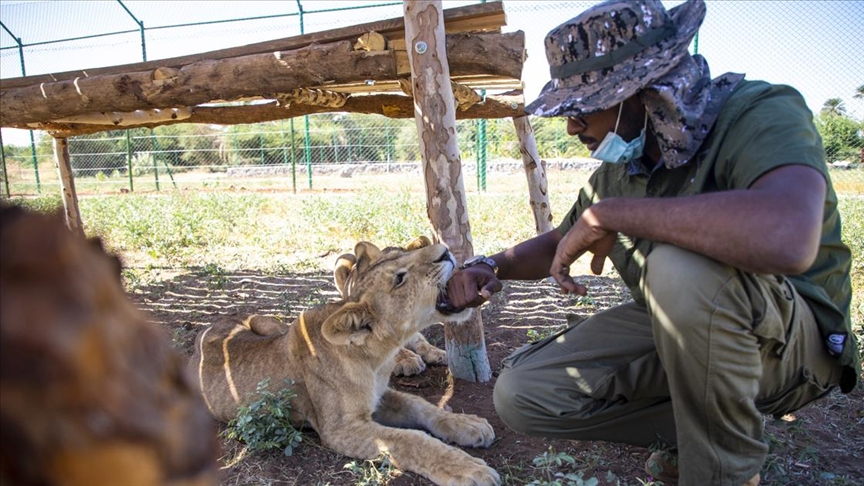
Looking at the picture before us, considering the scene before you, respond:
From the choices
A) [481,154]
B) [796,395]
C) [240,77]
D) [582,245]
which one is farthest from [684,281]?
[481,154]

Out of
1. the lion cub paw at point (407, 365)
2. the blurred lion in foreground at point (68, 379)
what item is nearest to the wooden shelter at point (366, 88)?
the lion cub paw at point (407, 365)

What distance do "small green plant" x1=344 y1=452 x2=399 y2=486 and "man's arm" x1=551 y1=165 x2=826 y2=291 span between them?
171 centimetres

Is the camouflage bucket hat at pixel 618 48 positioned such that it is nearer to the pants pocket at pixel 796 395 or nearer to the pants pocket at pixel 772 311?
the pants pocket at pixel 772 311

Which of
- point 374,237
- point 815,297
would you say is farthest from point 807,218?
point 374,237

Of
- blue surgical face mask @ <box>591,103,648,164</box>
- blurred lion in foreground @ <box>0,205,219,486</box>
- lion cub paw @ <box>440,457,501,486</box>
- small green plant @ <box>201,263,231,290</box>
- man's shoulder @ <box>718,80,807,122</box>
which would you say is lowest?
lion cub paw @ <box>440,457,501,486</box>

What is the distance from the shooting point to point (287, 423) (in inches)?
138

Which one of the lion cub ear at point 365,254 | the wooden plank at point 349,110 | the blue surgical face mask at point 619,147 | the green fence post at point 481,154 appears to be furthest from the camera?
the green fence post at point 481,154

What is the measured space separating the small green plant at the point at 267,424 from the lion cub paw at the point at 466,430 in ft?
2.47

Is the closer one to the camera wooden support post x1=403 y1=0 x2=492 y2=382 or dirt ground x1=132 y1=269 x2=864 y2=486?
dirt ground x1=132 y1=269 x2=864 y2=486

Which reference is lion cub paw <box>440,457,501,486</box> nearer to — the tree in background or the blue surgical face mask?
the blue surgical face mask

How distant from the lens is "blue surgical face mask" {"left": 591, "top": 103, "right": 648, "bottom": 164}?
2467mm

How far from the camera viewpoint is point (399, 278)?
352 cm

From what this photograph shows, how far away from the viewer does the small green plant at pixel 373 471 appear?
2.99 metres

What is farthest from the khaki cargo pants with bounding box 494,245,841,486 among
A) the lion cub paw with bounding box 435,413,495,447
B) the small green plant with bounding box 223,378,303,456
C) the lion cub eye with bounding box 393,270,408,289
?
the small green plant with bounding box 223,378,303,456
